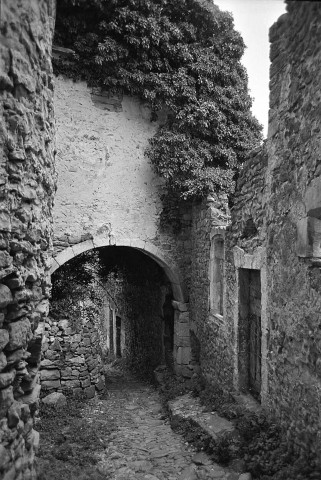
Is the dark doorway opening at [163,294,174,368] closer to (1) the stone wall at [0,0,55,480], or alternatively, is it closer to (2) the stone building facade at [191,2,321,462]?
(2) the stone building facade at [191,2,321,462]

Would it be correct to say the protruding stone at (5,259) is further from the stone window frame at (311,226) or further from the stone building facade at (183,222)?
the stone window frame at (311,226)

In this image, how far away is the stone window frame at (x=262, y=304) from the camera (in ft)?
16.5

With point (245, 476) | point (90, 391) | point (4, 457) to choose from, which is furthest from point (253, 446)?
point (90, 391)

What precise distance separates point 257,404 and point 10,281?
430cm

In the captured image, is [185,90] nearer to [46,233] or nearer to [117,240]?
[117,240]

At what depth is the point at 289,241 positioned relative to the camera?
13.2ft

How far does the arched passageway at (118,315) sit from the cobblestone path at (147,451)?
3.11 feet

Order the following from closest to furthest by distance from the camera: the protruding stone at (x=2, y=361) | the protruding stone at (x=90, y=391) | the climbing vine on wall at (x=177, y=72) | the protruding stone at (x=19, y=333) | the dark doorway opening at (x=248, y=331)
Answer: the protruding stone at (x=2, y=361)
the protruding stone at (x=19, y=333)
the dark doorway opening at (x=248, y=331)
the climbing vine on wall at (x=177, y=72)
the protruding stone at (x=90, y=391)

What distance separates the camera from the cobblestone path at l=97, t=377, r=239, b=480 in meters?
4.92

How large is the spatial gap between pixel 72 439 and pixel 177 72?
730cm

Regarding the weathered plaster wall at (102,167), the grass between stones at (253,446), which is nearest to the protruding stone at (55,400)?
the grass between stones at (253,446)

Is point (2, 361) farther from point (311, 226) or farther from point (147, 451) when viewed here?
point (147, 451)

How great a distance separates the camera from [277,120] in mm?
4336

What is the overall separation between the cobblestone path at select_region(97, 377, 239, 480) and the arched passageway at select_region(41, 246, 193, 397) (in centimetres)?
95
